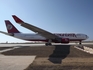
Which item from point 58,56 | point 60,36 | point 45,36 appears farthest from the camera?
point 60,36

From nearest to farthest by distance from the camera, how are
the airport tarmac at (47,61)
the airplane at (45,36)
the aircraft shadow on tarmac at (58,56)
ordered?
the airport tarmac at (47,61), the aircraft shadow on tarmac at (58,56), the airplane at (45,36)

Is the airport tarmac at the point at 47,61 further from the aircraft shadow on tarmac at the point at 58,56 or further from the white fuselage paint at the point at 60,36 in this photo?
the white fuselage paint at the point at 60,36

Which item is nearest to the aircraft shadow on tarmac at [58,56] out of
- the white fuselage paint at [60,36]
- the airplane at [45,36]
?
the airplane at [45,36]

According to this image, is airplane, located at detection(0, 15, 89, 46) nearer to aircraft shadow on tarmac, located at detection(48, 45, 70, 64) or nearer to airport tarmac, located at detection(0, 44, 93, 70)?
aircraft shadow on tarmac, located at detection(48, 45, 70, 64)

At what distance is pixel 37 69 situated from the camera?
28.9 ft


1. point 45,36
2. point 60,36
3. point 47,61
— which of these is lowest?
point 47,61

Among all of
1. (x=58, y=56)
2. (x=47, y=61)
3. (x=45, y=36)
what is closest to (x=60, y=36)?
(x=45, y=36)

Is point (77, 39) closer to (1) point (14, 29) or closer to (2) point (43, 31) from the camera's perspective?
(2) point (43, 31)

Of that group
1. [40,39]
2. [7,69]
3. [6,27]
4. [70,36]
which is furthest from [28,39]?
[7,69]

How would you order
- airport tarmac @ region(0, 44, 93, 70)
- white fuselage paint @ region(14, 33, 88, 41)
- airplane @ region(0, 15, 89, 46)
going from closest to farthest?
airport tarmac @ region(0, 44, 93, 70) < airplane @ region(0, 15, 89, 46) < white fuselage paint @ region(14, 33, 88, 41)

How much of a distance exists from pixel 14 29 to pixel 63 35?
49.8 feet

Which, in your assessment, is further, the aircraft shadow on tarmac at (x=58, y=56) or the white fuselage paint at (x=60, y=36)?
the white fuselage paint at (x=60, y=36)

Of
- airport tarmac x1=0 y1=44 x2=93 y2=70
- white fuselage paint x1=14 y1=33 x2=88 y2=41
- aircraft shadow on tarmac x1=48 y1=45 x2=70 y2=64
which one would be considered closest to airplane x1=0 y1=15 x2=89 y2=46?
white fuselage paint x1=14 y1=33 x2=88 y2=41

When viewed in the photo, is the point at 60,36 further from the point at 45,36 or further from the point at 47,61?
the point at 47,61
